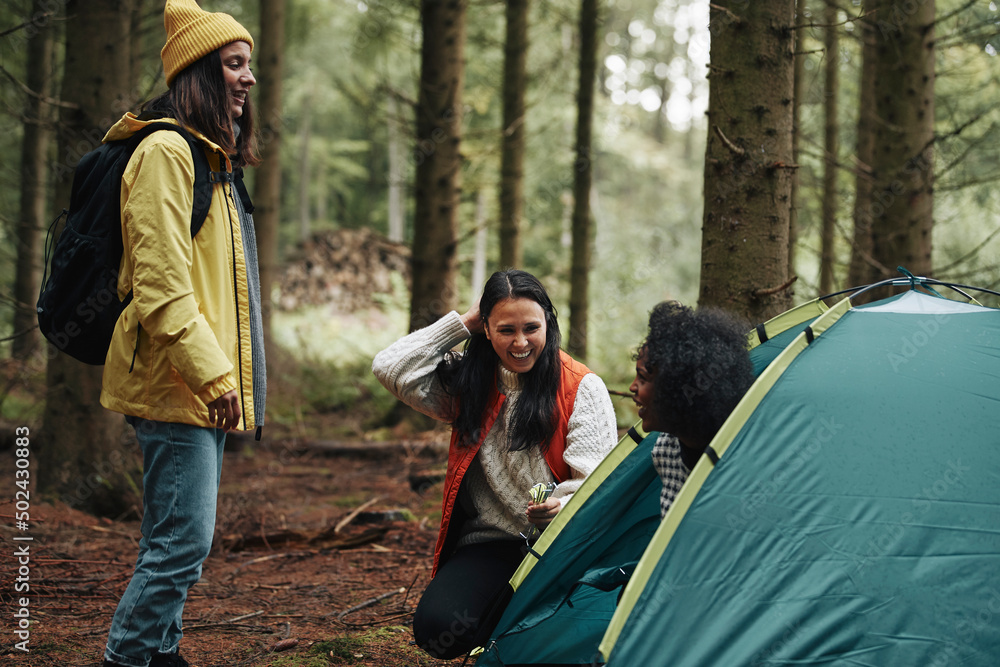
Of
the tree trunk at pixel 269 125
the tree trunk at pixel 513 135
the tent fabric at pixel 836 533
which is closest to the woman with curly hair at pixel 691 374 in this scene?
the tent fabric at pixel 836 533

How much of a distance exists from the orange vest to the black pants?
0.62 feet

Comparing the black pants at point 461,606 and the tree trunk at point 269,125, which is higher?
the tree trunk at point 269,125

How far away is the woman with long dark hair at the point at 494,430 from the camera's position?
2.74m

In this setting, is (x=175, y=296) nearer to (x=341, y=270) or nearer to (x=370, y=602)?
(x=370, y=602)

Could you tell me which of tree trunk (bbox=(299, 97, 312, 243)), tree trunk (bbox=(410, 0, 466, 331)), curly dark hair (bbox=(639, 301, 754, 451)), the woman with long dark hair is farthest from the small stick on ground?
tree trunk (bbox=(299, 97, 312, 243))

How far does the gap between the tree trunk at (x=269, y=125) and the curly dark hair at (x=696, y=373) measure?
7.78 meters

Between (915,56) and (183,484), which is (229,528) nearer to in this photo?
(183,484)

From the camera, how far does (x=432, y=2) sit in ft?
24.2

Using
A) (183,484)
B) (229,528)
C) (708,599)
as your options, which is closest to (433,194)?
(229,528)

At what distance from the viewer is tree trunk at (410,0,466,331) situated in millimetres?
7445

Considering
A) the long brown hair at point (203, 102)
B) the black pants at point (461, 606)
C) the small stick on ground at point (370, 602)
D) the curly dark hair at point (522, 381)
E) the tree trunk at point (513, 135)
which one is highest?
the tree trunk at point (513, 135)

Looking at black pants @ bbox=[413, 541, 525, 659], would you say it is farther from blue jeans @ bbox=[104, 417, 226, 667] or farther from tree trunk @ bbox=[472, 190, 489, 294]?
tree trunk @ bbox=[472, 190, 489, 294]

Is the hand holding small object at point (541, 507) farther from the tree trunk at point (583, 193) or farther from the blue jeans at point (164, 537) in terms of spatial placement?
the tree trunk at point (583, 193)

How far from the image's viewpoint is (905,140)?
5.99 m
